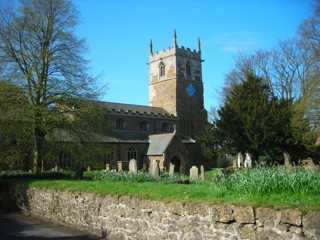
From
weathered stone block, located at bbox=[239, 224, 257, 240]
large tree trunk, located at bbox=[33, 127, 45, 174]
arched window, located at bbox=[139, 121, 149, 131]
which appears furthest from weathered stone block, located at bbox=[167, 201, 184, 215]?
arched window, located at bbox=[139, 121, 149, 131]

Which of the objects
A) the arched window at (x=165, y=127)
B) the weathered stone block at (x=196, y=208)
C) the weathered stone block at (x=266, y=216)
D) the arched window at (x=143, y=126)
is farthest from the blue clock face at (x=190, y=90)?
the weathered stone block at (x=266, y=216)

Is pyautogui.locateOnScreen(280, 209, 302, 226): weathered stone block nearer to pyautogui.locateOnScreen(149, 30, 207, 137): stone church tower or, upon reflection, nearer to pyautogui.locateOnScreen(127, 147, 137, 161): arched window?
pyautogui.locateOnScreen(127, 147, 137, 161): arched window

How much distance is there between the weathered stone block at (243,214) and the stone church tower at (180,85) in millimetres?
36208

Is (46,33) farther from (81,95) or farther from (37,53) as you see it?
(81,95)

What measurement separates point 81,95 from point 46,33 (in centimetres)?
373

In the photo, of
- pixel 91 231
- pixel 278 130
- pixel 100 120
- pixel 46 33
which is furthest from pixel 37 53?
pixel 278 130

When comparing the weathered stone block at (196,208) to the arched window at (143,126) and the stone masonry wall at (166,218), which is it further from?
the arched window at (143,126)

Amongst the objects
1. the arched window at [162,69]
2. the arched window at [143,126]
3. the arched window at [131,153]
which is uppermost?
the arched window at [162,69]

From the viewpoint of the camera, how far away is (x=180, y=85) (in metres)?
43.7

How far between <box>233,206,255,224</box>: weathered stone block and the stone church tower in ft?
119

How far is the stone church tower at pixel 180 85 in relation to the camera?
42906 millimetres

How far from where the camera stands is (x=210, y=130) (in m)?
30.7

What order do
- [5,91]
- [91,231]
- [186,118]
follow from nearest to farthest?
[91,231] → [5,91] → [186,118]

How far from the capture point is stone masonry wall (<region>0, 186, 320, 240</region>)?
515cm
